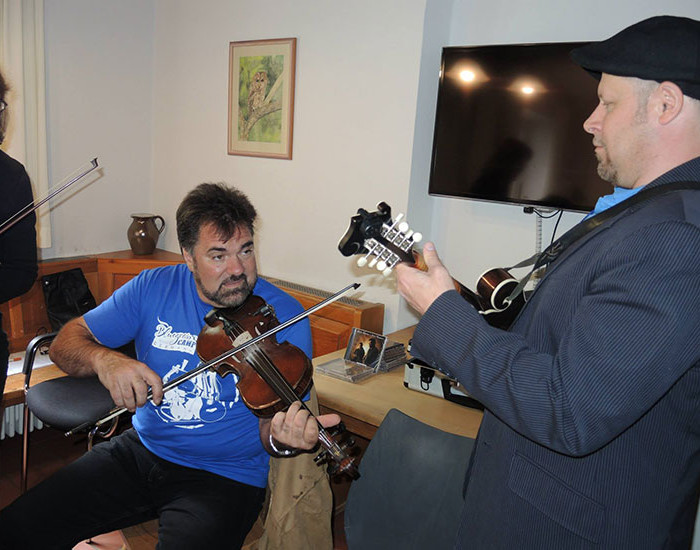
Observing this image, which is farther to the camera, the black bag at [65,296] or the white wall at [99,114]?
the white wall at [99,114]

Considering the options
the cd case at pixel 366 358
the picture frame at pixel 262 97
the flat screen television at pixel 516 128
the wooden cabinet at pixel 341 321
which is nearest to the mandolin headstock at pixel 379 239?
the cd case at pixel 366 358

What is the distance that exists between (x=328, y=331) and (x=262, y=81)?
146 cm

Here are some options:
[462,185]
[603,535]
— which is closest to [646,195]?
[603,535]

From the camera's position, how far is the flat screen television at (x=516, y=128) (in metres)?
2.24

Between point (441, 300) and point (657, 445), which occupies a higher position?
point (441, 300)

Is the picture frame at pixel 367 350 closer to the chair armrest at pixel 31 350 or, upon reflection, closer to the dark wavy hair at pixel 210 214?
the dark wavy hair at pixel 210 214

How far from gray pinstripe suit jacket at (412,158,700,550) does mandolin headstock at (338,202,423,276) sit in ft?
0.78

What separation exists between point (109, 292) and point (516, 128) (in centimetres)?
251

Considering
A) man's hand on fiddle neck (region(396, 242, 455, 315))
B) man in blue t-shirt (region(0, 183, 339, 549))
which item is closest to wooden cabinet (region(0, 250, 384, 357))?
man in blue t-shirt (region(0, 183, 339, 549))

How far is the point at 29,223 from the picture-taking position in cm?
181

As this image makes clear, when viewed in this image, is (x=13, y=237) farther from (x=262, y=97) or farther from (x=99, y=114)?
(x=99, y=114)

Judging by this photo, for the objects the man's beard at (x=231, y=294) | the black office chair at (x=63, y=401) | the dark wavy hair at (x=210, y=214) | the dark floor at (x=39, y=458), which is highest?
the dark wavy hair at (x=210, y=214)

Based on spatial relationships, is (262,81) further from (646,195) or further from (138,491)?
(646,195)

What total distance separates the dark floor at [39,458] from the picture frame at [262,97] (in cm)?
179
